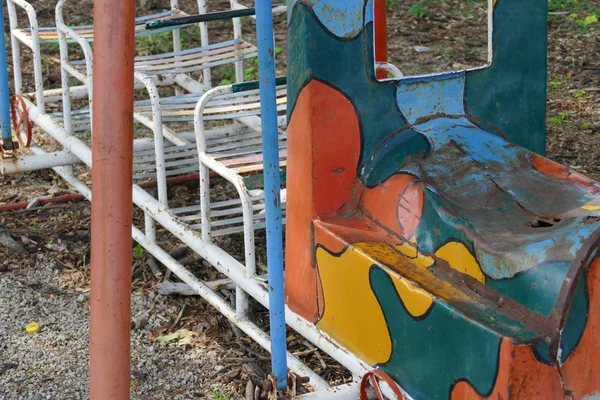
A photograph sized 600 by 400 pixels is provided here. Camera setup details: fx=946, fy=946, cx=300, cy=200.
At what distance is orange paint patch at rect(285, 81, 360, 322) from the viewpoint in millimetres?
2529

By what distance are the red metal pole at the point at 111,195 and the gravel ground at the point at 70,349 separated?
1327 mm

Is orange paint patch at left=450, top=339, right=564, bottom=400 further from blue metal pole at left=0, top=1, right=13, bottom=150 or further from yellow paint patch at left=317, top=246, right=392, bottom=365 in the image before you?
blue metal pole at left=0, top=1, right=13, bottom=150

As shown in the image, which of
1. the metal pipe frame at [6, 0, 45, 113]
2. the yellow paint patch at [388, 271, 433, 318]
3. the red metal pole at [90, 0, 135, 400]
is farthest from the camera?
the metal pipe frame at [6, 0, 45, 113]

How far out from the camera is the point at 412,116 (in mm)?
2672

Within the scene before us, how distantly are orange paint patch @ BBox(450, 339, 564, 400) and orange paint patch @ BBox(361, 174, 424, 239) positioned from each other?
0.51 meters

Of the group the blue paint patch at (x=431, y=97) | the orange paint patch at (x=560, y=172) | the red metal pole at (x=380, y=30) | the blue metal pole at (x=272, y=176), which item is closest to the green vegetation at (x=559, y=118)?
Result: the red metal pole at (x=380, y=30)

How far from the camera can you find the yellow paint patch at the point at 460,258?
2.25 meters

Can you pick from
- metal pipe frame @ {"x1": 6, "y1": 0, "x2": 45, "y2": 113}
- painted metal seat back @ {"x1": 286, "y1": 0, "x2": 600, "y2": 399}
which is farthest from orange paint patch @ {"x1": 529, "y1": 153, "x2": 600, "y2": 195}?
metal pipe frame @ {"x1": 6, "y1": 0, "x2": 45, "y2": 113}

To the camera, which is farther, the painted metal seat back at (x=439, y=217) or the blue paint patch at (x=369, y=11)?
the blue paint patch at (x=369, y=11)

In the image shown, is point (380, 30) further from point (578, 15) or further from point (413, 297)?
point (578, 15)

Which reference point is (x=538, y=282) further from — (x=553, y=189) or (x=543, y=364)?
(x=553, y=189)

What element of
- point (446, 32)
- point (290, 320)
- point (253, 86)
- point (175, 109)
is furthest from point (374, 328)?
point (446, 32)

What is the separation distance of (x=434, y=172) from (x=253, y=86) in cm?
71

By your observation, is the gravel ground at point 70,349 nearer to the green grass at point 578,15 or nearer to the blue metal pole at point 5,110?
the blue metal pole at point 5,110
